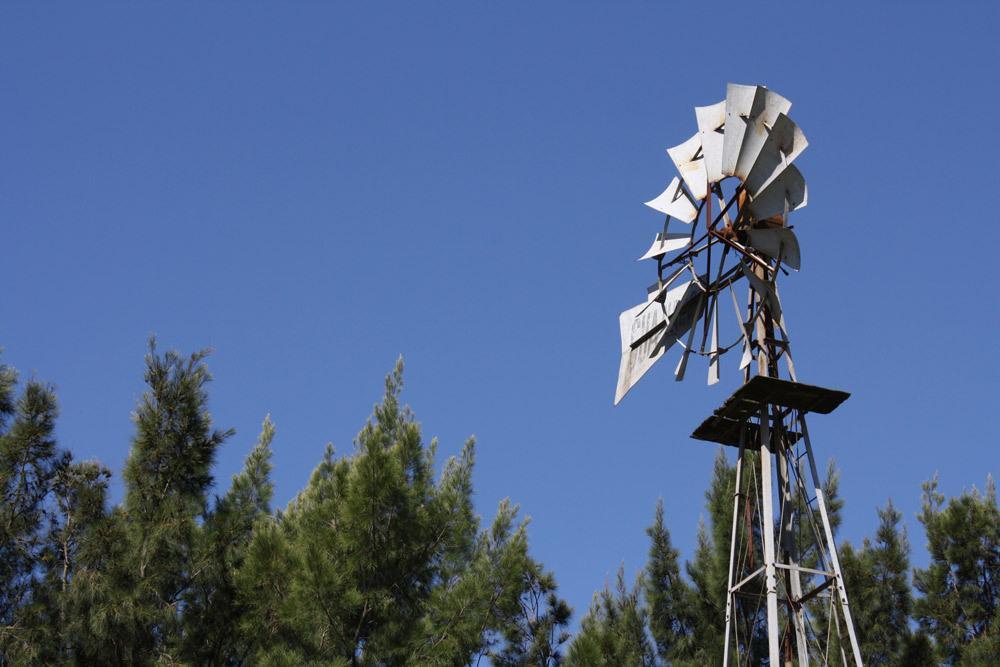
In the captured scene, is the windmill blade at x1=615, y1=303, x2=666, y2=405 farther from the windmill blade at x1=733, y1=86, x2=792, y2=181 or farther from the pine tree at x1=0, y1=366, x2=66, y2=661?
the pine tree at x1=0, y1=366, x2=66, y2=661

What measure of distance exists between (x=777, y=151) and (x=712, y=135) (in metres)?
0.74

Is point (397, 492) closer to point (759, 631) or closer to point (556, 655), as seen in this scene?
point (556, 655)

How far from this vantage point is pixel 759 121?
9711mm

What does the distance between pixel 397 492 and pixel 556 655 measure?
2775 mm

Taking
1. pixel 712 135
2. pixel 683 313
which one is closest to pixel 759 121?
pixel 712 135

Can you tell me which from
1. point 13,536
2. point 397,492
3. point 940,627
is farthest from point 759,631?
point 13,536

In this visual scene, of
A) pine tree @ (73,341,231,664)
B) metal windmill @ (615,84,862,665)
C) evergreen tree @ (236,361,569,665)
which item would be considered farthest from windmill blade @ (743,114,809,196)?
pine tree @ (73,341,231,664)

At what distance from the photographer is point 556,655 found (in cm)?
1292

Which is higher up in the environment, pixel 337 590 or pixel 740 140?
→ pixel 740 140

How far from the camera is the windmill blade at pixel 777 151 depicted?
9500 millimetres

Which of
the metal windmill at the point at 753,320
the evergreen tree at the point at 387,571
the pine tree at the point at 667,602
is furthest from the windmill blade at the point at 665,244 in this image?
the pine tree at the point at 667,602

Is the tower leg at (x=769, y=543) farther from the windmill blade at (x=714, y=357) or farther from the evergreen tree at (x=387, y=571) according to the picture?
the evergreen tree at (x=387, y=571)

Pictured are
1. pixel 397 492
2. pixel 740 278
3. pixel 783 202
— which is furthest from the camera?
pixel 397 492

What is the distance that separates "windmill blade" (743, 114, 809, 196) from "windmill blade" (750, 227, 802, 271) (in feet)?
1.25
